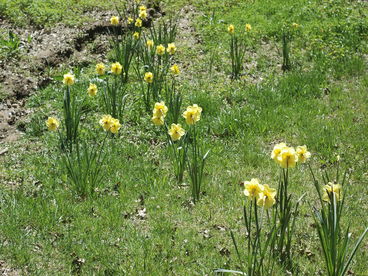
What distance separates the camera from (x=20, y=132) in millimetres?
5750

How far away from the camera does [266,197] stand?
306cm

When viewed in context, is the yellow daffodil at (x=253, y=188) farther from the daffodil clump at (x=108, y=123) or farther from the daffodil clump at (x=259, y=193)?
the daffodil clump at (x=108, y=123)

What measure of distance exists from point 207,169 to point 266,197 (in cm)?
180

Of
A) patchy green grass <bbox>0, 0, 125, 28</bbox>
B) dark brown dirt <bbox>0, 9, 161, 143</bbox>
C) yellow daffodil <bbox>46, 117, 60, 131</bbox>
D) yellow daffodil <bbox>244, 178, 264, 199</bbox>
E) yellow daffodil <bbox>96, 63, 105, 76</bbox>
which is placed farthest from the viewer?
patchy green grass <bbox>0, 0, 125, 28</bbox>

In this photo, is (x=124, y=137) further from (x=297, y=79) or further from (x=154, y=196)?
(x=297, y=79)

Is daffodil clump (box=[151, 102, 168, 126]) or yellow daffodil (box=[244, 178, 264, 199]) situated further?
daffodil clump (box=[151, 102, 168, 126])

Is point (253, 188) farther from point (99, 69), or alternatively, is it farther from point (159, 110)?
point (99, 69)

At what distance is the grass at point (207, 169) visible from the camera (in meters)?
3.70

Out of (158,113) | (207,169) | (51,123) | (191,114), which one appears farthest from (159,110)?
(51,123)

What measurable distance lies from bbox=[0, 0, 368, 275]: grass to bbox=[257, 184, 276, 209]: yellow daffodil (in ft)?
2.33

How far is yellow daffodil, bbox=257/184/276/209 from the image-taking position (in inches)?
120

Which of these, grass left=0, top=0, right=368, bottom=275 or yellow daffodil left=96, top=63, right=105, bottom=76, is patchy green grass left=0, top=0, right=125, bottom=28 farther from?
yellow daffodil left=96, top=63, right=105, bottom=76

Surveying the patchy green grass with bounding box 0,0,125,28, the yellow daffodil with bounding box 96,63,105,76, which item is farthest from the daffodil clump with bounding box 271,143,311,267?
the patchy green grass with bounding box 0,0,125,28

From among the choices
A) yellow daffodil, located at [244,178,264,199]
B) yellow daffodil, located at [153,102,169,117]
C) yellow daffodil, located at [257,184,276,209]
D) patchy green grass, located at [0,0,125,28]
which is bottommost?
yellow daffodil, located at [257,184,276,209]
